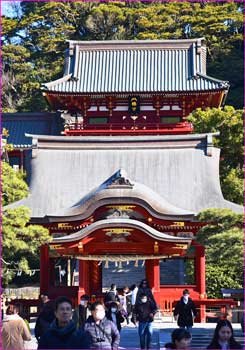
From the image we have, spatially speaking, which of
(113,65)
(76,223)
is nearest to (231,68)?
(113,65)

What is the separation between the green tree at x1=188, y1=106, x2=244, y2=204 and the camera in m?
22.5

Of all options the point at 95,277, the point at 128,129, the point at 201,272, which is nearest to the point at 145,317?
the point at 201,272

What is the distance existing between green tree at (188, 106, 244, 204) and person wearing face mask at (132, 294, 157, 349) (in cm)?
1025

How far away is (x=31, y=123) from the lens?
3838 centimetres

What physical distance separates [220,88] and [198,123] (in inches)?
240

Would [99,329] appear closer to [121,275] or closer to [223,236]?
[223,236]

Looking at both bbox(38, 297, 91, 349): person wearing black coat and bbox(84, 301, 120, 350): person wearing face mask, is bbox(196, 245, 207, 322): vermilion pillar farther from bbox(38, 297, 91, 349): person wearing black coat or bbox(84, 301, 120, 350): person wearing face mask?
bbox(38, 297, 91, 349): person wearing black coat

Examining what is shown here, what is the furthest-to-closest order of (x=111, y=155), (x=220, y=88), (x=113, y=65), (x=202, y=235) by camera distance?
(x=113, y=65)
(x=220, y=88)
(x=111, y=155)
(x=202, y=235)

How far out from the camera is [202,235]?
14820 millimetres

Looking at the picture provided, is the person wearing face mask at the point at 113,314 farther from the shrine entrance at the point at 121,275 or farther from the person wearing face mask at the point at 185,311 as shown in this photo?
the shrine entrance at the point at 121,275

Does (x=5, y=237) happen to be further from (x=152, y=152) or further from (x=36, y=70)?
(x=36, y=70)

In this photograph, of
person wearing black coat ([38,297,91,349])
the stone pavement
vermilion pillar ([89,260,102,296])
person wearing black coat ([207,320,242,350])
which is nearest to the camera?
person wearing black coat ([38,297,91,349])

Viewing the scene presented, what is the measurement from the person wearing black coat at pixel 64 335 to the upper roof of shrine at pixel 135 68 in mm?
26022

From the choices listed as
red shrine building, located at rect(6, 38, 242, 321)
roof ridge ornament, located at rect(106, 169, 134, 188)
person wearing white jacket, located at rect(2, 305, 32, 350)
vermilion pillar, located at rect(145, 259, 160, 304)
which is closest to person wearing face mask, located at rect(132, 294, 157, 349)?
person wearing white jacket, located at rect(2, 305, 32, 350)
